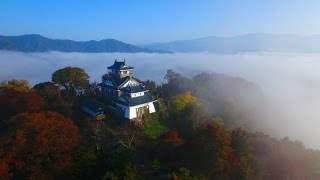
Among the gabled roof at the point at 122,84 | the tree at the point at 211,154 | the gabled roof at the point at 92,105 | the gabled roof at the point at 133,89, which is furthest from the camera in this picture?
the gabled roof at the point at 122,84

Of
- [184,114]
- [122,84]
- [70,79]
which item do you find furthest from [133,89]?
[70,79]

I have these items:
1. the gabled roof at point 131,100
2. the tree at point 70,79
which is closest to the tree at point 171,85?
the gabled roof at point 131,100

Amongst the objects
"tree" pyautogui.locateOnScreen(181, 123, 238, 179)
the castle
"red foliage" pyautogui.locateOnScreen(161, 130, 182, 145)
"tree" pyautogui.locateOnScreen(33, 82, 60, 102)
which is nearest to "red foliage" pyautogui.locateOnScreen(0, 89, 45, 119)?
"tree" pyautogui.locateOnScreen(33, 82, 60, 102)

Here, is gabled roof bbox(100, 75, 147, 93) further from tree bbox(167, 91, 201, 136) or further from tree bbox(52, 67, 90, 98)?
tree bbox(167, 91, 201, 136)

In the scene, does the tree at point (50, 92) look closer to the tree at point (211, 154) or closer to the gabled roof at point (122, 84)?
the gabled roof at point (122, 84)

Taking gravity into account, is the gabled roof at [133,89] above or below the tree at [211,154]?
above
